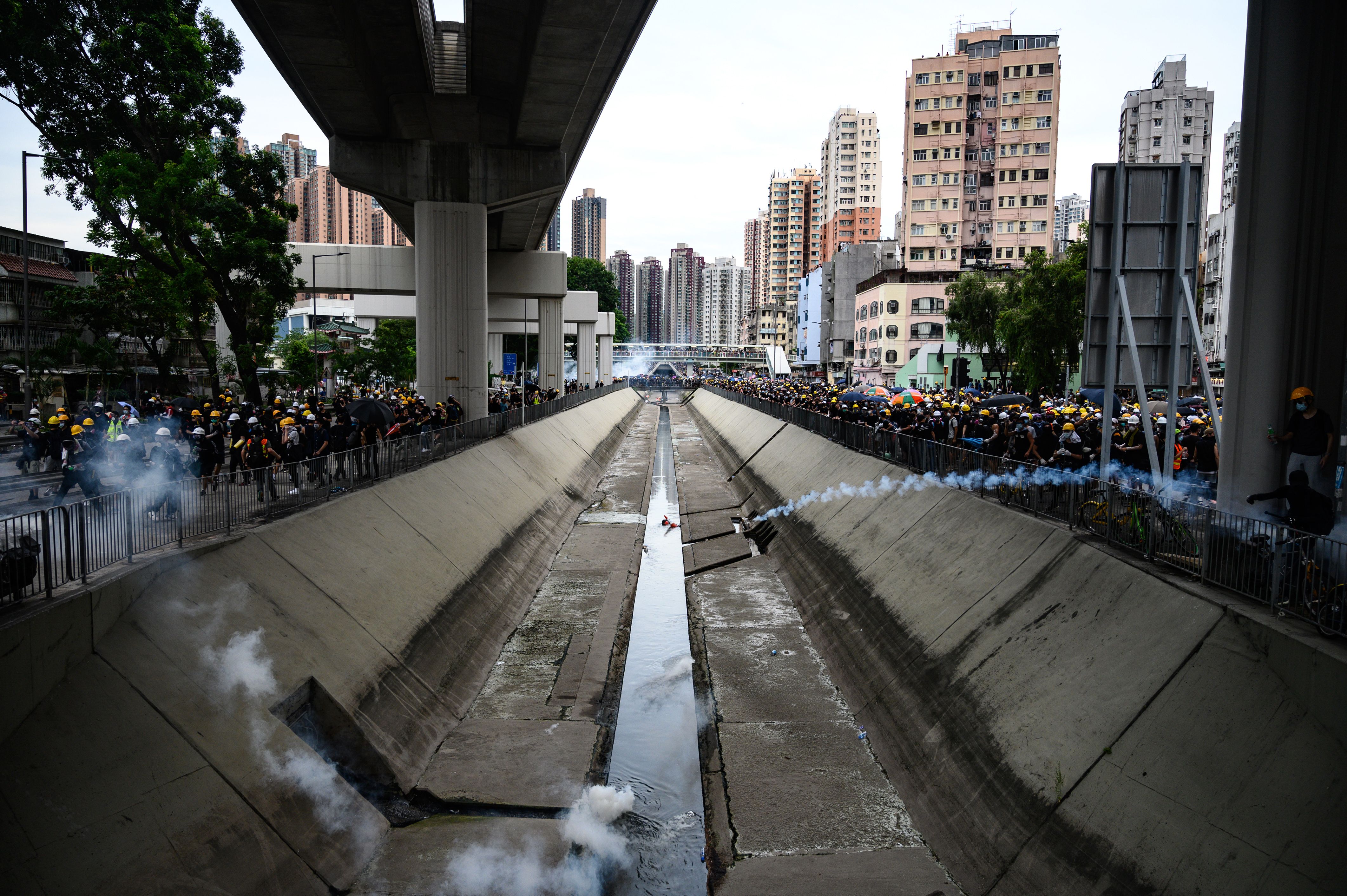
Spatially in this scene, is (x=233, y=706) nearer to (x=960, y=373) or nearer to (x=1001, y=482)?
(x=1001, y=482)

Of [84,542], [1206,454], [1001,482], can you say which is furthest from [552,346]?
[84,542]

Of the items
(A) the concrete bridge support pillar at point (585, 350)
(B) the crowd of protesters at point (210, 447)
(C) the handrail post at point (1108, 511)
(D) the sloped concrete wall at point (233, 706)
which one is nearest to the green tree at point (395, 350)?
(A) the concrete bridge support pillar at point (585, 350)

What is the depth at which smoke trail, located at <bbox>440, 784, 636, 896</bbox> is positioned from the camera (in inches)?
381

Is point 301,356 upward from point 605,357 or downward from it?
downward

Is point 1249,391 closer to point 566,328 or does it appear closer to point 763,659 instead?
point 763,659

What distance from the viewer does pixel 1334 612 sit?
8.38m

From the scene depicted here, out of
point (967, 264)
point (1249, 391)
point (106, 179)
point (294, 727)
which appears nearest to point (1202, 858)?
point (1249, 391)

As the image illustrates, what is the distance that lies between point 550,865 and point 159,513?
303 inches

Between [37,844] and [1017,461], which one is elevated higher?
[1017,461]

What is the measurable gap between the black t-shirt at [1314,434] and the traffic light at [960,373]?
96.1 ft

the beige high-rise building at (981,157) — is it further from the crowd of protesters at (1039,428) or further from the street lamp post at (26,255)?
the street lamp post at (26,255)

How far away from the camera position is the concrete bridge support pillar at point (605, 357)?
113750 millimetres

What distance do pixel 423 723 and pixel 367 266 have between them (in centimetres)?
4314

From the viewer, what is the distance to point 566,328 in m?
98.0
